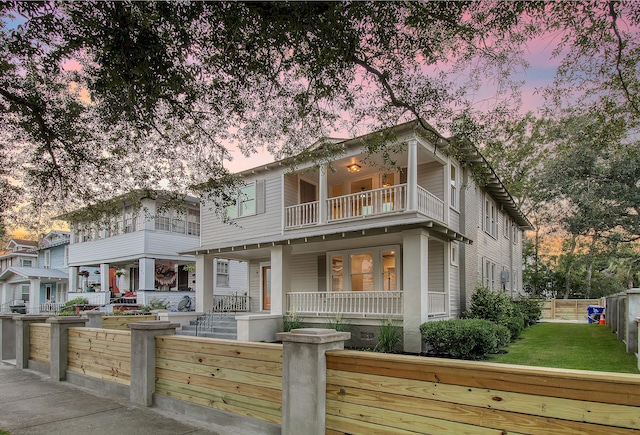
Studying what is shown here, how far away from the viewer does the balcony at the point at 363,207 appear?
12.8 metres

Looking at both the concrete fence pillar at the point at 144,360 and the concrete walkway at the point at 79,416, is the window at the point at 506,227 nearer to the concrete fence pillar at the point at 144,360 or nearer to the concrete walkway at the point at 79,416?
the concrete fence pillar at the point at 144,360

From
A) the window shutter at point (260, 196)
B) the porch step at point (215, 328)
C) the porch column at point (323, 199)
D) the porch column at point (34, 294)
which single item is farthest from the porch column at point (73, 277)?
the porch column at point (323, 199)

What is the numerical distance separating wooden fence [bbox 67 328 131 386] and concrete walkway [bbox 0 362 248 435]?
343 mm

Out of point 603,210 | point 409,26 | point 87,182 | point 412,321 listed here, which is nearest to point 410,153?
point 412,321

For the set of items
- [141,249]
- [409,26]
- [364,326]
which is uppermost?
[409,26]

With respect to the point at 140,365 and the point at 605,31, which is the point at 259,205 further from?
the point at 605,31

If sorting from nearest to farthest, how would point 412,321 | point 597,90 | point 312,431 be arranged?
point 312,431, point 597,90, point 412,321

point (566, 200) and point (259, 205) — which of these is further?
point (566, 200)

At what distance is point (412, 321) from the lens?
11.2 meters

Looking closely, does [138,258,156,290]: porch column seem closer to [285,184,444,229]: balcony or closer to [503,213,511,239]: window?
[285,184,444,229]: balcony

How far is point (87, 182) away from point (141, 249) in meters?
12.9

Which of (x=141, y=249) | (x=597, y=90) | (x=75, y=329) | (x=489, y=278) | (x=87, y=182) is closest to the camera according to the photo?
(x=597, y=90)

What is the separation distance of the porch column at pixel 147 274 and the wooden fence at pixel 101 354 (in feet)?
44.1

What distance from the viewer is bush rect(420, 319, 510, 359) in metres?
9.91
